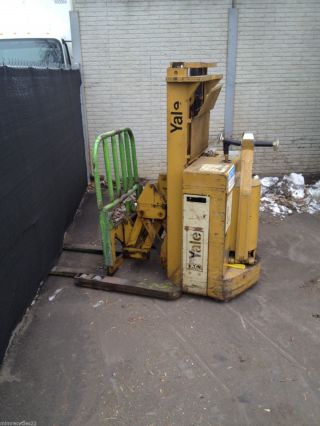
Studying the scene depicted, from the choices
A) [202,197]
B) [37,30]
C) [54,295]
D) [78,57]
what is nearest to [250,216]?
[202,197]

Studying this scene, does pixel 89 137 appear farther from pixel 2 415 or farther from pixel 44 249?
pixel 2 415

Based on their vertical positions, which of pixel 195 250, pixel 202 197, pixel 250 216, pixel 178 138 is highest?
pixel 178 138

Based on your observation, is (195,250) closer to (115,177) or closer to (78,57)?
(115,177)

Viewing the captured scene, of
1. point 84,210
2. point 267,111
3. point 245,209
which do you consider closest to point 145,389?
point 245,209

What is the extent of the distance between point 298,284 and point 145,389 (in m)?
2.09

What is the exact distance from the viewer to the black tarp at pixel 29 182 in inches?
118

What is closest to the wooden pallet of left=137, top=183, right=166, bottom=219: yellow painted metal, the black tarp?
the black tarp

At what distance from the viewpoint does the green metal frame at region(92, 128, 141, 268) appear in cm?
361

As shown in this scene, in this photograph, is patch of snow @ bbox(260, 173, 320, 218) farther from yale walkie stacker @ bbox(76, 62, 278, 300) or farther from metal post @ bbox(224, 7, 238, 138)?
yale walkie stacker @ bbox(76, 62, 278, 300)

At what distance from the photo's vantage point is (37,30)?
6656mm

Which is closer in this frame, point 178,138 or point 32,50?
point 178,138

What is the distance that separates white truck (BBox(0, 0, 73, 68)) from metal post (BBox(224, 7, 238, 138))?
2.88 m

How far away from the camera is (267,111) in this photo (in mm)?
7141

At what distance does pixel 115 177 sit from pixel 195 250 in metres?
1.20
